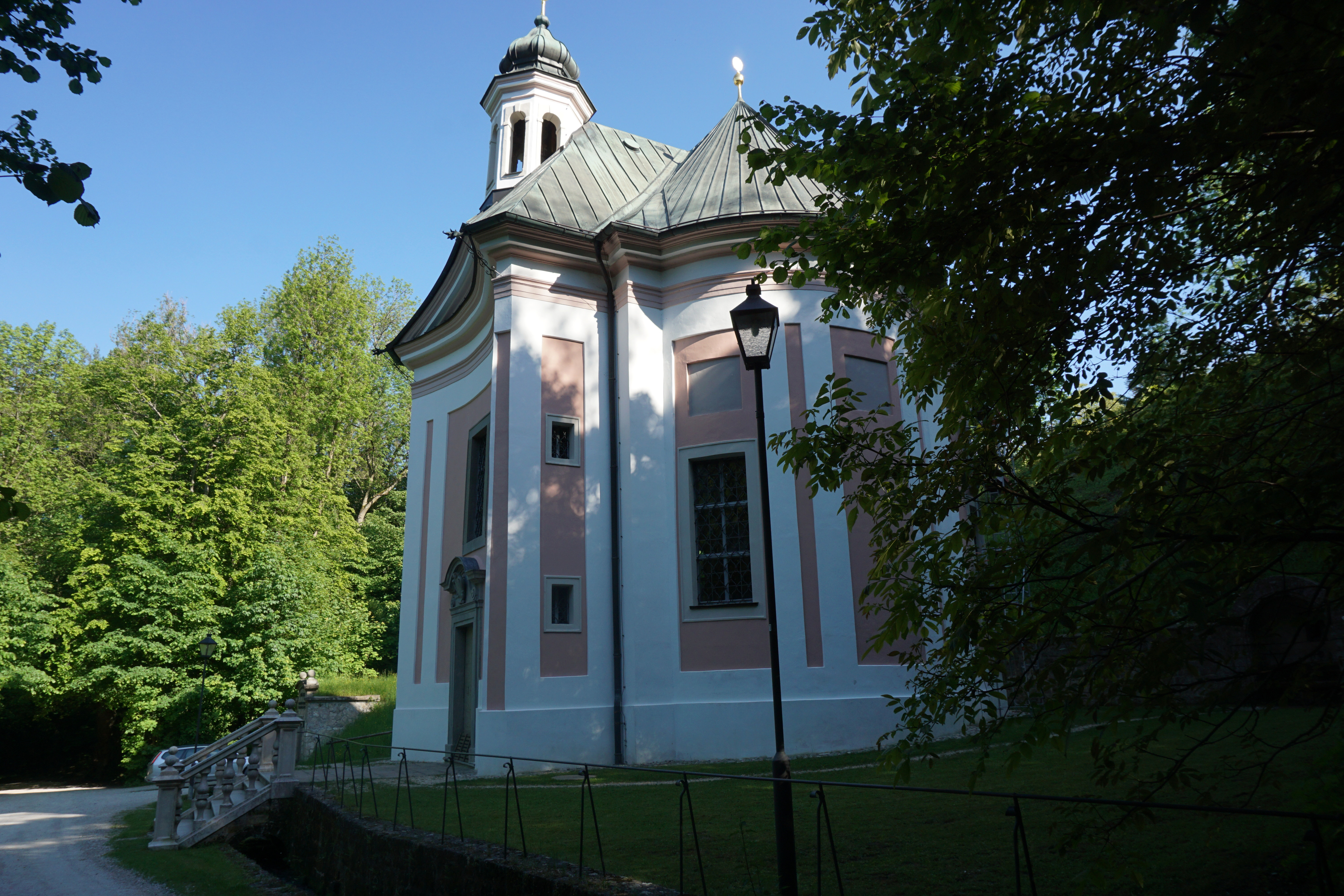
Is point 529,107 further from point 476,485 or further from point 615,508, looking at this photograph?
point 615,508

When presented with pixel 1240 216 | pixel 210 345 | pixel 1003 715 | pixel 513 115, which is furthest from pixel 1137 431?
pixel 210 345

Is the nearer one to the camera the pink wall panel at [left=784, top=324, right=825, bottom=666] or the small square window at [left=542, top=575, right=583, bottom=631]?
the pink wall panel at [left=784, top=324, right=825, bottom=666]

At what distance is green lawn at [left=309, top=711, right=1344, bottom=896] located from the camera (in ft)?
16.8

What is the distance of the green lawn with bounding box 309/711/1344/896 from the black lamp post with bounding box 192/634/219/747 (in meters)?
12.3

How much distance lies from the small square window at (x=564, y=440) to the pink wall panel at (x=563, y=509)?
0.16 feet

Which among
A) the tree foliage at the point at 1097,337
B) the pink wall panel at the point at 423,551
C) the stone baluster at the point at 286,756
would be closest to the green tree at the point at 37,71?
the tree foliage at the point at 1097,337

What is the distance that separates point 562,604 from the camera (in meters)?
15.6

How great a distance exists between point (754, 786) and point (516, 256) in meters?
10.3

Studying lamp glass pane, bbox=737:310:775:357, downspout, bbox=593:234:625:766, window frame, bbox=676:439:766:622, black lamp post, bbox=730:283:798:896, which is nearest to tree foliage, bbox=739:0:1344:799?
black lamp post, bbox=730:283:798:896

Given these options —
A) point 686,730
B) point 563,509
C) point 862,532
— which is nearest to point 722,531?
point 862,532

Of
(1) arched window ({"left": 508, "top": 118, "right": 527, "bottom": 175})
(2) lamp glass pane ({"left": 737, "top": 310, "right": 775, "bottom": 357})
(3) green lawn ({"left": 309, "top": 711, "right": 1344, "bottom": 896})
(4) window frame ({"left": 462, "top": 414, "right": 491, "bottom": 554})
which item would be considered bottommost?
(3) green lawn ({"left": 309, "top": 711, "right": 1344, "bottom": 896})

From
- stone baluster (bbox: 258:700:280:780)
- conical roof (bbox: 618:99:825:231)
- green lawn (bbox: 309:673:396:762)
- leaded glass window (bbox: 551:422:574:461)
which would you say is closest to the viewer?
stone baluster (bbox: 258:700:280:780)

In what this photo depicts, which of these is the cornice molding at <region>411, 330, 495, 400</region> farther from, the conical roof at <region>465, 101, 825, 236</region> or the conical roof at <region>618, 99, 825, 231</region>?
the conical roof at <region>618, 99, 825, 231</region>

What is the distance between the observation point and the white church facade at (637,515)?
14836 millimetres
